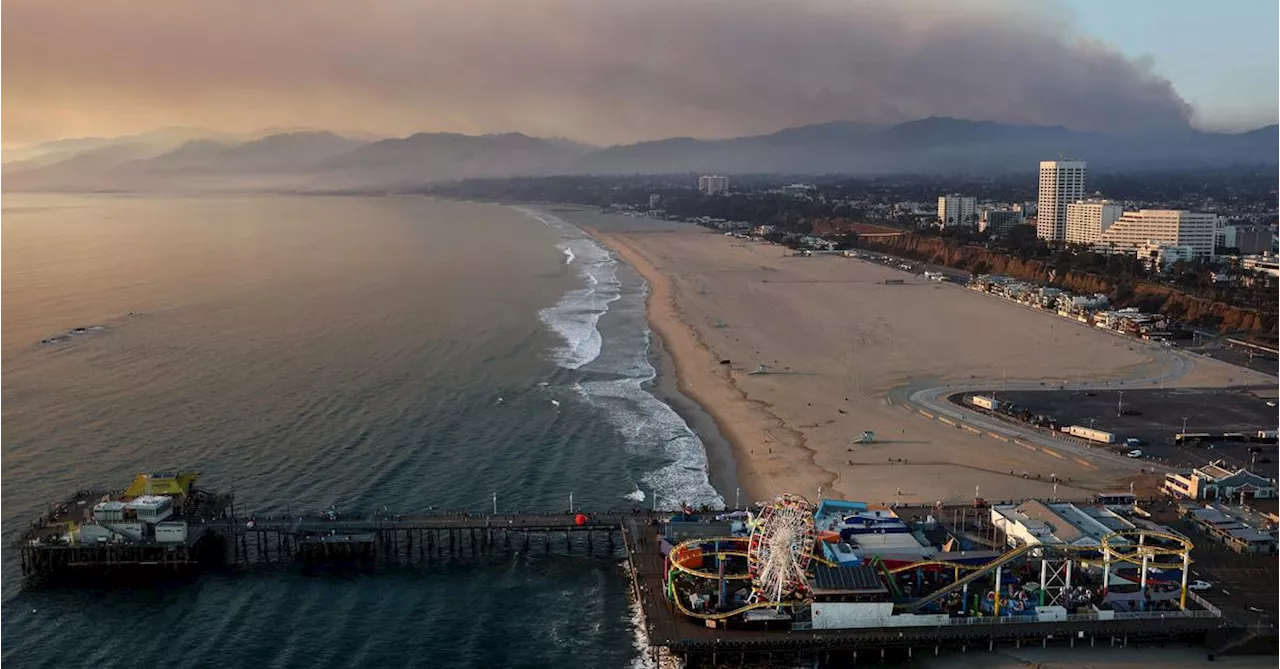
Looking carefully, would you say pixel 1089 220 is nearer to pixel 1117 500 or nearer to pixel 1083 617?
pixel 1117 500

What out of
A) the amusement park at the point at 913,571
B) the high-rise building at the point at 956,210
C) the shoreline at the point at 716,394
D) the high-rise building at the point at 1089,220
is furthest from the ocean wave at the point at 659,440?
the high-rise building at the point at 956,210

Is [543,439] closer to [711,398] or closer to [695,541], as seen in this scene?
[711,398]

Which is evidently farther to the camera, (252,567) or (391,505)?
(391,505)

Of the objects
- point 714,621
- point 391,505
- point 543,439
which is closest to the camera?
point 714,621

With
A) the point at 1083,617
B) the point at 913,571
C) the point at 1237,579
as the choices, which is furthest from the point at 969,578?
the point at 1237,579

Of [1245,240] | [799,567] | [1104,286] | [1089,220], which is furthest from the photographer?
[1089,220]

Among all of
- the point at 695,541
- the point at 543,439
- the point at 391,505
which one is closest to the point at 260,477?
the point at 391,505

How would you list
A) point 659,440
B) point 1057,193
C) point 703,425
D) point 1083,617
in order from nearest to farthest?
point 1083,617, point 659,440, point 703,425, point 1057,193
